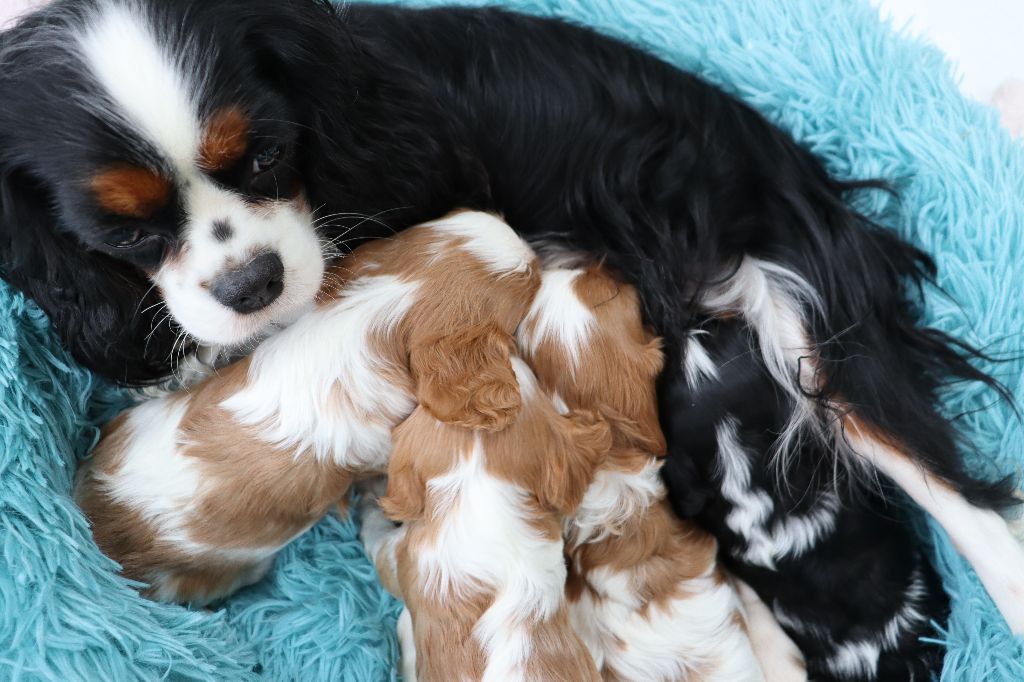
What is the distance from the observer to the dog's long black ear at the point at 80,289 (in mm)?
1351

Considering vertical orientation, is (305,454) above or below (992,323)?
below

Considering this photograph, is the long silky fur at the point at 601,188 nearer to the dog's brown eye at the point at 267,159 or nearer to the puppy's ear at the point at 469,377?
the dog's brown eye at the point at 267,159

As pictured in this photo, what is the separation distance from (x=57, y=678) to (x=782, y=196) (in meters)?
1.44

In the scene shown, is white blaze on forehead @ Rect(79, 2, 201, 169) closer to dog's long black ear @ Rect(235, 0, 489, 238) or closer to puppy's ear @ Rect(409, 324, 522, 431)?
dog's long black ear @ Rect(235, 0, 489, 238)

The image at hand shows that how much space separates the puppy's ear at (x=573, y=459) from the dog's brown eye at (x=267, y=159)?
60cm

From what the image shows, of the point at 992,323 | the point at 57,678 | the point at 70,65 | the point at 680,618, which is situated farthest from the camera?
the point at 992,323

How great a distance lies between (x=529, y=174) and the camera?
1.71m

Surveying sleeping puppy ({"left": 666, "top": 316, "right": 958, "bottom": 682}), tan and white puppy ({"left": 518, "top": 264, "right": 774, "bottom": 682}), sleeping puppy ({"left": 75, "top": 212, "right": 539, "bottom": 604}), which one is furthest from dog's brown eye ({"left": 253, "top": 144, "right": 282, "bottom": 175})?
sleeping puppy ({"left": 666, "top": 316, "right": 958, "bottom": 682})

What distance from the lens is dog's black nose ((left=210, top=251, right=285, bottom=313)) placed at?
133cm

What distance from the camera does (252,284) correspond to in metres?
1.34

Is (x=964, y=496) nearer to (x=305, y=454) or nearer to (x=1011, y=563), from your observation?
(x=1011, y=563)

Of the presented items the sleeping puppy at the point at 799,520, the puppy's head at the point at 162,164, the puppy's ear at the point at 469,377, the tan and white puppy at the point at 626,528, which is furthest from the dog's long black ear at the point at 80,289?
the sleeping puppy at the point at 799,520

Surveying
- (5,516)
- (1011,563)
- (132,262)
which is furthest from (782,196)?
(5,516)

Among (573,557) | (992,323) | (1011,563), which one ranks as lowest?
(573,557)
